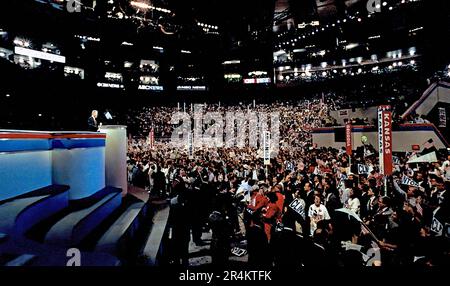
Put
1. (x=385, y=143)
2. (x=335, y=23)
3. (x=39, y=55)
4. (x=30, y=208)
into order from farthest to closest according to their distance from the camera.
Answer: (x=335, y=23) → (x=39, y=55) → (x=385, y=143) → (x=30, y=208)

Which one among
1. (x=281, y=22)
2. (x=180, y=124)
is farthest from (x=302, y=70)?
(x=180, y=124)

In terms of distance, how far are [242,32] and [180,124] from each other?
16.6 meters

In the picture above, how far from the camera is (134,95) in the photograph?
3984 cm

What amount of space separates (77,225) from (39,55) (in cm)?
2838

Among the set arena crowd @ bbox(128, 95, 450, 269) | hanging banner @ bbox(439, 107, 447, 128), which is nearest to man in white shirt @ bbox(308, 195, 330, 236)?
arena crowd @ bbox(128, 95, 450, 269)

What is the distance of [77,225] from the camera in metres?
3.92

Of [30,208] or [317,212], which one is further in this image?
[317,212]

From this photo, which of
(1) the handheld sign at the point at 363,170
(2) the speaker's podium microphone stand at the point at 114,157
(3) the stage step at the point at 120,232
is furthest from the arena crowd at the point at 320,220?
(2) the speaker's podium microphone stand at the point at 114,157

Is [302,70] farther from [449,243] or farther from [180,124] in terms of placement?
[449,243]

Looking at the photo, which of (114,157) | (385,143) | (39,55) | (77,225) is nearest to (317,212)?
(385,143)

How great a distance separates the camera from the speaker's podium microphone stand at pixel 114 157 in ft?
24.0

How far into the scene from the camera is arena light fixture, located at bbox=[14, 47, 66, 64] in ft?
79.3

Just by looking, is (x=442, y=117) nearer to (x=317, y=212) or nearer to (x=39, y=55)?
(x=317, y=212)

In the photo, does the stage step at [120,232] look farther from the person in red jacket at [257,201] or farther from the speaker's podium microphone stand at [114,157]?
the person in red jacket at [257,201]
